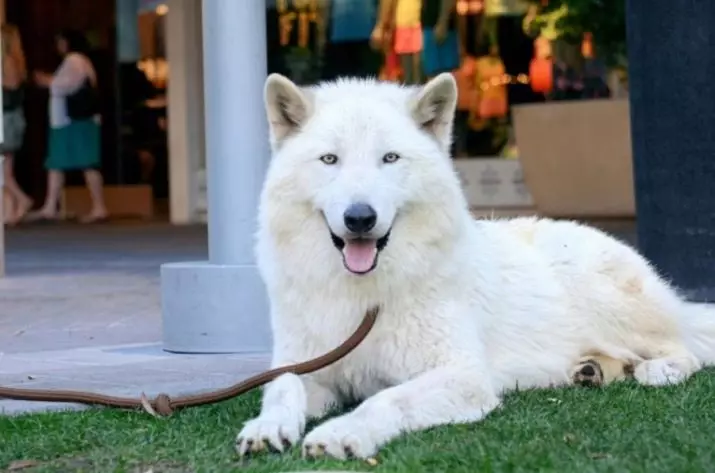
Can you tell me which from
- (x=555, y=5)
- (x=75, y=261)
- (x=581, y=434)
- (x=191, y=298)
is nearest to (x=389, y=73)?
(x=555, y=5)

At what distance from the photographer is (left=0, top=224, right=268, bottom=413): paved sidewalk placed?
6109 mm

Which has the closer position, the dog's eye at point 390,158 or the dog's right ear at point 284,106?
the dog's eye at point 390,158

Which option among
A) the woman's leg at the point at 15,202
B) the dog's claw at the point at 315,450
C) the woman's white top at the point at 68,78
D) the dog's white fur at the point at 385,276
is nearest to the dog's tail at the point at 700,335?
the dog's white fur at the point at 385,276

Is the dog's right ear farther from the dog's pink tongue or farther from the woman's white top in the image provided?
the woman's white top

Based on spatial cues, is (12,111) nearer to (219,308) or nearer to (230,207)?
(230,207)

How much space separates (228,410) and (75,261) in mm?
6919

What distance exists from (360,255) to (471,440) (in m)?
0.80

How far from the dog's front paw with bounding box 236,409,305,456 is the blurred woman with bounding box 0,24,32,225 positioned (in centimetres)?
1305

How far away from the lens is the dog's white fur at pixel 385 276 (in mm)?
4750

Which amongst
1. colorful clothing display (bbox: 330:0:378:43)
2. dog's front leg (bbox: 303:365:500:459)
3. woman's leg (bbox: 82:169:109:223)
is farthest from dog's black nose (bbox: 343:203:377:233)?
woman's leg (bbox: 82:169:109:223)

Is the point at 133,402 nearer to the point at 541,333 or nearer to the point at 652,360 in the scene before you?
the point at 541,333

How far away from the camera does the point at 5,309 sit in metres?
8.69

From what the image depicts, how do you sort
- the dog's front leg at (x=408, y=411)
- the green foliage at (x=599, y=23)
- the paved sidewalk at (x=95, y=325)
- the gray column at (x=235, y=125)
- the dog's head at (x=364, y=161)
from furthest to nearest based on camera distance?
the green foliage at (x=599, y=23) → the gray column at (x=235, y=125) → the paved sidewalk at (x=95, y=325) → the dog's head at (x=364, y=161) → the dog's front leg at (x=408, y=411)

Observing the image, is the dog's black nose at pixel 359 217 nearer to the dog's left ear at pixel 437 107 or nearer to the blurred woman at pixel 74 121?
the dog's left ear at pixel 437 107
